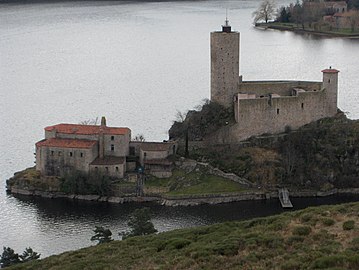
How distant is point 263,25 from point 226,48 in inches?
2346

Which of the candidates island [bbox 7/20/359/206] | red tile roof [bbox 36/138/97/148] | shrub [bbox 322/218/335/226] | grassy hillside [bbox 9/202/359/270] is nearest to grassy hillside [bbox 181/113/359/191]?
island [bbox 7/20/359/206]

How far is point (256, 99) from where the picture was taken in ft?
115

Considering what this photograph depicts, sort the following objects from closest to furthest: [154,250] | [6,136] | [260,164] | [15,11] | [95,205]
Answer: [154,250] < [95,205] < [260,164] < [6,136] < [15,11]

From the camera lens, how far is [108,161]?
112 ft

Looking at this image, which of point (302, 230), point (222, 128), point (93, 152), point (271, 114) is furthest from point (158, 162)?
point (302, 230)

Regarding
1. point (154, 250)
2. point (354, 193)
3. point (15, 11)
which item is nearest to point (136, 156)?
point (354, 193)

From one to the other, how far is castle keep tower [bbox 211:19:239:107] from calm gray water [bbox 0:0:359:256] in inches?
227

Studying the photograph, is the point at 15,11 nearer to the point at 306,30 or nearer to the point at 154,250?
the point at 306,30

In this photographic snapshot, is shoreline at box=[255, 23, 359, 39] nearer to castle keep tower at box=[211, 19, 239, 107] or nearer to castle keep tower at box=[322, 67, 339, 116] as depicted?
castle keep tower at box=[322, 67, 339, 116]

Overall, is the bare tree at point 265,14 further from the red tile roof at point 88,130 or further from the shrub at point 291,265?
the shrub at point 291,265

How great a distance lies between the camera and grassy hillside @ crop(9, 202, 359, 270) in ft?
41.8

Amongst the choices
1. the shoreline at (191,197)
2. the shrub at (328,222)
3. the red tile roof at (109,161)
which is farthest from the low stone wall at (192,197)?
the shrub at (328,222)

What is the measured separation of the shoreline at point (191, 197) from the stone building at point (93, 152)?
52.1 inches

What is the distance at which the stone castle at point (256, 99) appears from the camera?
116 feet
